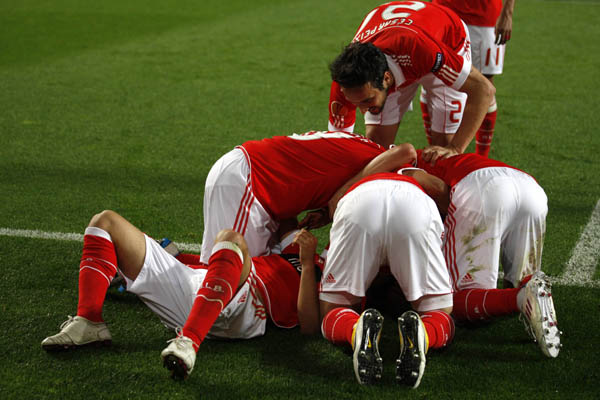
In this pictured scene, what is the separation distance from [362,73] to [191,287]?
4.46ft

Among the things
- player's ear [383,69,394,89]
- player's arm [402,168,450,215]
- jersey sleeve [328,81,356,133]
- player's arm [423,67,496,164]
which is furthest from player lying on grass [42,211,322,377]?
jersey sleeve [328,81,356,133]

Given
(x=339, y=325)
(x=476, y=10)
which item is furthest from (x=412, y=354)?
(x=476, y=10)

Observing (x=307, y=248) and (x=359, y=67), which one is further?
(x=359, y=67)

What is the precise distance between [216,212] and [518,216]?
53.2 inches

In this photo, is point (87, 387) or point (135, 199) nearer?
point (87, 387)

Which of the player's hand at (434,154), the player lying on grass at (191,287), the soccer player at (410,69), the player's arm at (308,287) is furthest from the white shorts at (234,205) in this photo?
the player's hand at (434,154)

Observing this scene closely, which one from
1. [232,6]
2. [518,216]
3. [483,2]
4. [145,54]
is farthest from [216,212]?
[232,6]

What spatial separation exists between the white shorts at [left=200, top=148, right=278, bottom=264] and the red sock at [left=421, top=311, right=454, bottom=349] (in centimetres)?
93

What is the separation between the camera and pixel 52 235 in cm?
390

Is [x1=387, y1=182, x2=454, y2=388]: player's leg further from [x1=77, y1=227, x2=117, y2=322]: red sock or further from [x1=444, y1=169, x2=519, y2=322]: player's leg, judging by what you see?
[x1=77, y1=227, x2=117, y2=322]: red sock

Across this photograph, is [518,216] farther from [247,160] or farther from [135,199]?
[135,199]

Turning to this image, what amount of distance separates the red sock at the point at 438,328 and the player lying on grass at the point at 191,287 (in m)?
0.47

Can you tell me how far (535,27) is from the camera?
36.1 ft

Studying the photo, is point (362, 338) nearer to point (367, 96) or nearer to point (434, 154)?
point (434, 154)
